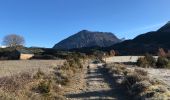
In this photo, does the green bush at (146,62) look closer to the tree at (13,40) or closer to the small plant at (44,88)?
the small plant at (44,88)

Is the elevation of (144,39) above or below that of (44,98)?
above

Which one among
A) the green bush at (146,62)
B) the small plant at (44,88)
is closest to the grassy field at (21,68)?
the small plant at (44,88)

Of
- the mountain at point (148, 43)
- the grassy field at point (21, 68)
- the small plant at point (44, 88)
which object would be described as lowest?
the small plant at point (44, 88)

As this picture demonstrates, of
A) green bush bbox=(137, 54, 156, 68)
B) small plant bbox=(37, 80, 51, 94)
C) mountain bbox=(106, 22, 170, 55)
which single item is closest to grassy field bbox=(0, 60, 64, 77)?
small plant bbox=(37, 80, 51, 94)

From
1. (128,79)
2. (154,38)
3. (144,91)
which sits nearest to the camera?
(144,91)

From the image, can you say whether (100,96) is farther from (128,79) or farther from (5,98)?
(5,98)

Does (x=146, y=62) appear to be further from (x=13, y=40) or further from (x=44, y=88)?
(x=13, y=40)

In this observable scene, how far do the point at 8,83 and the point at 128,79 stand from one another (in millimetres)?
11647

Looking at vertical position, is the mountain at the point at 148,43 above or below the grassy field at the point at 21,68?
above

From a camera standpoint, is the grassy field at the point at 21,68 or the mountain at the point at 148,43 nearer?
the grassy field at the point at 21,68

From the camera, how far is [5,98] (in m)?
12.5

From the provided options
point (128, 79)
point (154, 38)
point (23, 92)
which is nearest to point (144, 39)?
point (154, 38)

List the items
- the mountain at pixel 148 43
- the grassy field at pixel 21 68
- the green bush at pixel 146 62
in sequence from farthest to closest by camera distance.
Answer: the mountain at pixel 148 43
the green bush at pixel 146 62
the grassy field at pixel 21 68

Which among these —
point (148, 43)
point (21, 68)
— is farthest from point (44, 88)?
point (148, 43)
